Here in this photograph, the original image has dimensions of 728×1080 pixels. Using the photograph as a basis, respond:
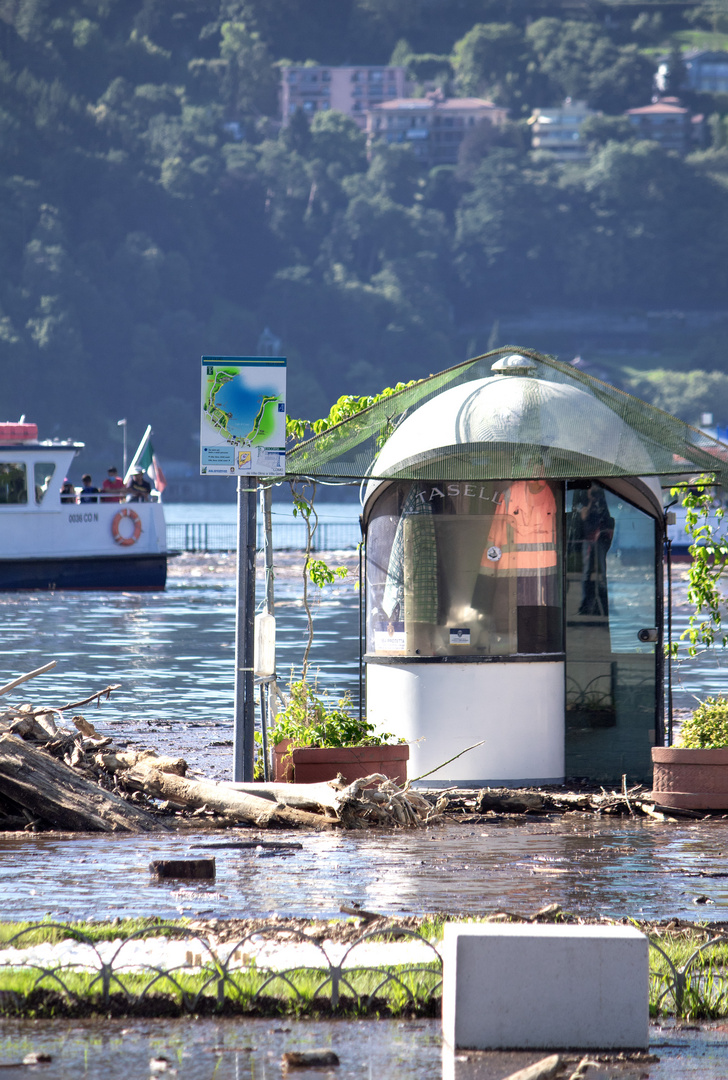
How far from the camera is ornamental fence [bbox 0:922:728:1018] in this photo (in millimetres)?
5500

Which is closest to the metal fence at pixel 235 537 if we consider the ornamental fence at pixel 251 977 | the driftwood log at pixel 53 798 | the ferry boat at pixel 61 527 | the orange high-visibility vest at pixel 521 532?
the ferry boat at pixel 61 527

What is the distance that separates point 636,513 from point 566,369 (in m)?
1.14

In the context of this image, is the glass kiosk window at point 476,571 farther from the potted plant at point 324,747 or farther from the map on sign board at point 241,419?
the map on sign board at point 241,419

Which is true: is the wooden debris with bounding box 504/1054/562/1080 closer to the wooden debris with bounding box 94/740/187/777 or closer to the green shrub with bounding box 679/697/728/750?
the green shrub with bounding box 679/697/728/750

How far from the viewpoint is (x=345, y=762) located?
10250 millimetres

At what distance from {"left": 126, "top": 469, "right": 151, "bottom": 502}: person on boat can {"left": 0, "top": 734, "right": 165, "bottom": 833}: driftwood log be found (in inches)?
1298

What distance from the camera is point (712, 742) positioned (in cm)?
1023

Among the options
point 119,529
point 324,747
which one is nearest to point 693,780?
point 324,747

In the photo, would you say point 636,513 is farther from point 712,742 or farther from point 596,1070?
point 596,1070

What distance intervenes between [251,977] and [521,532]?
5818mm

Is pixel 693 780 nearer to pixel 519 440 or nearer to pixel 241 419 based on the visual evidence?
pixel 519 440

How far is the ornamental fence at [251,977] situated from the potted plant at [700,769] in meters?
4.10

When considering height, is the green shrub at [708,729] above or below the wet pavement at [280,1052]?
above

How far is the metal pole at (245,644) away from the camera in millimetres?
10375
